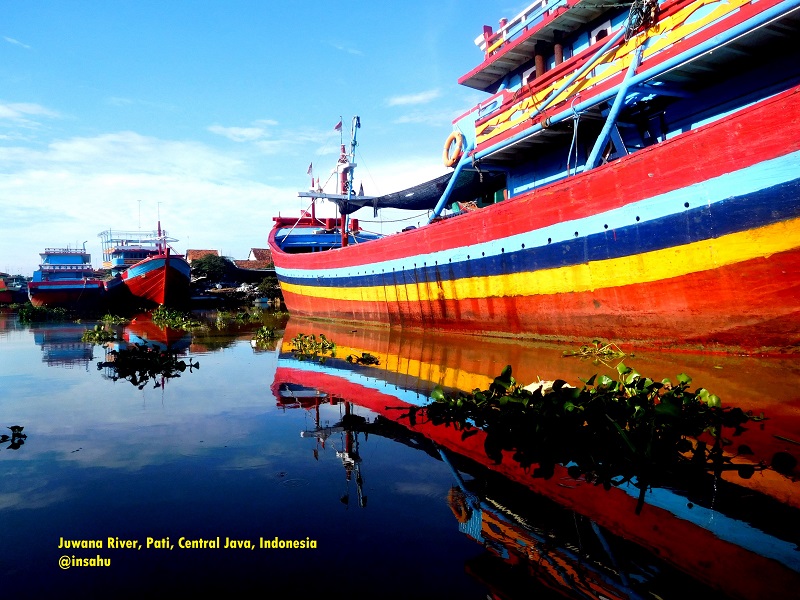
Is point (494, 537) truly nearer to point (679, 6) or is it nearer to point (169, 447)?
point (169, 447)

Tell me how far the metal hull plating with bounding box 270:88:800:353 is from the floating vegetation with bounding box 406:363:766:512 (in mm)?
3392

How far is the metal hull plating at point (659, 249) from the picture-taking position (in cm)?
662

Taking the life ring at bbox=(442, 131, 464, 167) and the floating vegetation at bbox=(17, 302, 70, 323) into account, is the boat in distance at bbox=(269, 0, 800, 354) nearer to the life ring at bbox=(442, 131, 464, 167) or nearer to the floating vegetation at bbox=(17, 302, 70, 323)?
the life ring at bbox=(442, 131, 464, 167)

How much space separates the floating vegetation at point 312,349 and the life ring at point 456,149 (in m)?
6.44

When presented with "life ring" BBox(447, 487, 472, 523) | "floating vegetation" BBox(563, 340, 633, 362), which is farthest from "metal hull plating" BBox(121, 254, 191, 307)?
"life ring" BBox(447, 487, 472, 523)

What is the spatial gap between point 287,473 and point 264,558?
3.78 feet

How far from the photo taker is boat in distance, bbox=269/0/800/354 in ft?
22.4

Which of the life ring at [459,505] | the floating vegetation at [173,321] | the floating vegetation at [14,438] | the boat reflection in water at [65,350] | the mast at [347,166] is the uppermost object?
the mast at [347,166]

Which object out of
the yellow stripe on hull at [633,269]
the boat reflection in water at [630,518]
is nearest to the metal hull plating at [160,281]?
the yellow stripe on hull at [633,269]

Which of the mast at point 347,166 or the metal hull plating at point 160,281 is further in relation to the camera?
the metal hull plating at point 160,281

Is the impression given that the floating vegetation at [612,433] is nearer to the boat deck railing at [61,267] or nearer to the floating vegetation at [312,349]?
the floating vegetation at [312,349]

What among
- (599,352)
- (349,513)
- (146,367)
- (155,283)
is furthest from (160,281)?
(349,513)

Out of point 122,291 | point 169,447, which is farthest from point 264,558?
point 122,291

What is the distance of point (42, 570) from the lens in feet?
7.93
